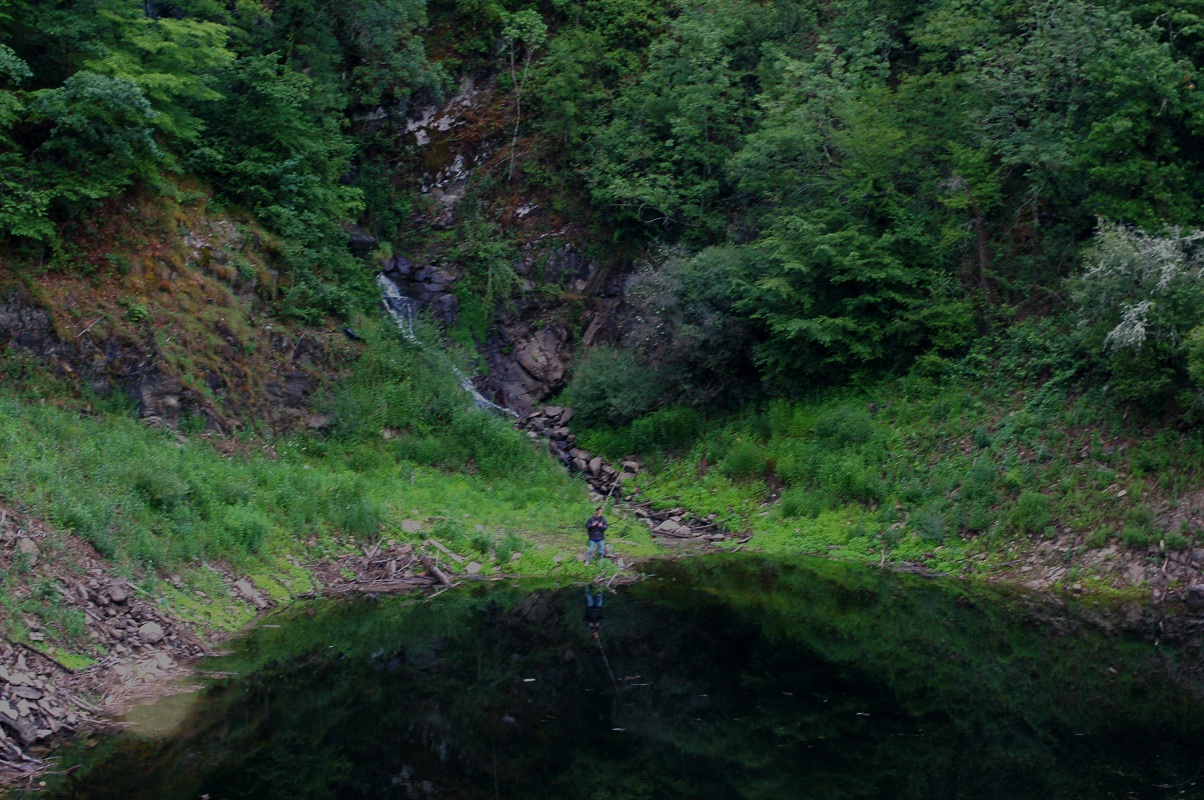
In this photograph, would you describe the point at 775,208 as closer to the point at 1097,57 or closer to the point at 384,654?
the point at 1097,57

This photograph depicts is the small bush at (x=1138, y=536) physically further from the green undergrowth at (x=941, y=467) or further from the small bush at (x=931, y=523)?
the small bush at (x=931, y=523)

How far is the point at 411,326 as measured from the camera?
28594 mm

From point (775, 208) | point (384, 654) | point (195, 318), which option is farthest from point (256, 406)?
point (775, 208)

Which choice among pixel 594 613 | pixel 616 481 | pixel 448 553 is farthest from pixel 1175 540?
pixel 448 553

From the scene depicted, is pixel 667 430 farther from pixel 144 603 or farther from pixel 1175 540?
pixel 144 603

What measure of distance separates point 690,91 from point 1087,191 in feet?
39.4

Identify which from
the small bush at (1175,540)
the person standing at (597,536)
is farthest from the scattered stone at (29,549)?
the small bush at (1175,540)

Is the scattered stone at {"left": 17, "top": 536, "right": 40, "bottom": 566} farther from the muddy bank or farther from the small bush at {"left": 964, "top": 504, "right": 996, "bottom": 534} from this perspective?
the small bush at {"left": 964, "top": 504, "right": 996, "bottom": 534}

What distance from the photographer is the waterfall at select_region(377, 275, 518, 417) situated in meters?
27.7

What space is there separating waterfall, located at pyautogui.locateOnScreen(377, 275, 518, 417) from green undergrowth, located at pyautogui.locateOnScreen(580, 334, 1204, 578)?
4.03m

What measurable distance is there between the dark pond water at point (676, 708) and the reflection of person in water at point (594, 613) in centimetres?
13

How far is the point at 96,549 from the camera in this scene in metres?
14.7

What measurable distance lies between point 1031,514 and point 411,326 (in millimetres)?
16891

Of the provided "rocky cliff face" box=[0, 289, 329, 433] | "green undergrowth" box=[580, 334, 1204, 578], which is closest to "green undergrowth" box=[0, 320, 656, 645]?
"rocky cliff face" box=[0, 289, 329, 433]
